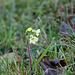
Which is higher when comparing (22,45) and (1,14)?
(1,14)

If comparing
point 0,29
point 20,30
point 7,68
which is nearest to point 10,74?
point 7,68

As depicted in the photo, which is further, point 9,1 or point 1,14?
point 9,1

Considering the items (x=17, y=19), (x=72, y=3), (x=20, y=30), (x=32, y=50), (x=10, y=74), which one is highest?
(x=72, y=3)

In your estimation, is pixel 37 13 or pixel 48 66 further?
pixel 37 13

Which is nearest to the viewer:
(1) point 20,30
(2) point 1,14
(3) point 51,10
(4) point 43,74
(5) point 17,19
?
(4) point 43,74

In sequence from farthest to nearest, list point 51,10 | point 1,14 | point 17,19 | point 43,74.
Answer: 1. point 1,14
2. point 17,19
3. point 51,10
4. point 43,74

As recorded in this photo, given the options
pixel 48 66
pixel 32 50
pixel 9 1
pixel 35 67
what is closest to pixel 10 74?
pixel 35 67

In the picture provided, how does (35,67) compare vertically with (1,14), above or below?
below

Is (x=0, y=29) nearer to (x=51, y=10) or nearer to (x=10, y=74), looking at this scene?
(x=51, y=10)

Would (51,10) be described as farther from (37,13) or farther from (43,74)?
(43,74)
